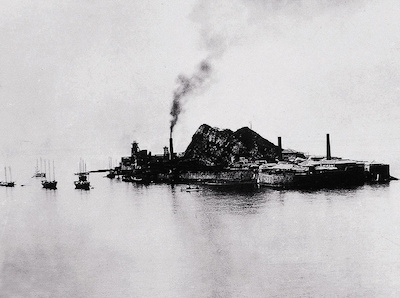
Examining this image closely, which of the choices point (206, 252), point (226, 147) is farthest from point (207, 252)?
point (226, 147)

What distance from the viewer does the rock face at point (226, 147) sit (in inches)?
2245

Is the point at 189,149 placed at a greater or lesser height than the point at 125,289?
greater

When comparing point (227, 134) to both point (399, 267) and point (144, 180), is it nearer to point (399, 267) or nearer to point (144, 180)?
point (144, 180)

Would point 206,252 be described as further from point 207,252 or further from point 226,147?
point 226,147

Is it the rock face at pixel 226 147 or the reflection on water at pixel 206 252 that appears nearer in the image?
the reflection on water at pixel 206 252

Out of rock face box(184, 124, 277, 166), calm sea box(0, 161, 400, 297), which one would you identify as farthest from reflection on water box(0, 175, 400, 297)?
rock face box(184, 124, 277, 166)

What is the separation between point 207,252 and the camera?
14930 millimetres

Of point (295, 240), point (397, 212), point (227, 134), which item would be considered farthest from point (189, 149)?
→ point (295, 240)

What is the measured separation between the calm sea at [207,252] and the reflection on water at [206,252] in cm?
3

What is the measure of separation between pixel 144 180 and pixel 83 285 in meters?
47.4

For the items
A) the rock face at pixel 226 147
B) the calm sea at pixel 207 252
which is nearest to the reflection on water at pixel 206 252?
the calm sea at pixel 207 252

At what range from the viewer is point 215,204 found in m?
29.0

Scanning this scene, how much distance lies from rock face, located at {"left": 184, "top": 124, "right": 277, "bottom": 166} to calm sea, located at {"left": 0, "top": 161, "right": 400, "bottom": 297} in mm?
29476

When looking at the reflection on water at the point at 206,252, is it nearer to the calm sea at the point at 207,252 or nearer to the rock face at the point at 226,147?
the calm sea at the point at 207,252
